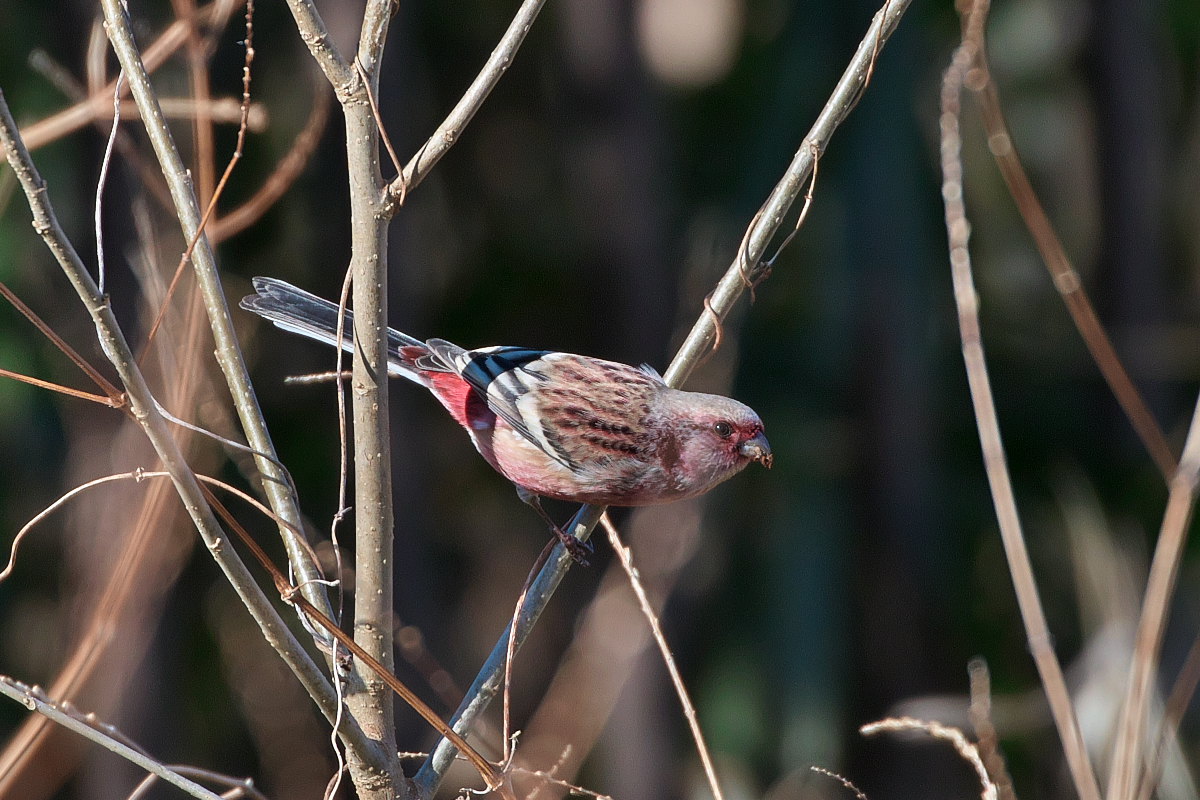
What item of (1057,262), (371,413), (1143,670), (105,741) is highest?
(1057,262)

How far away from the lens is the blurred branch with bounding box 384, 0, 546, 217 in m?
2.39

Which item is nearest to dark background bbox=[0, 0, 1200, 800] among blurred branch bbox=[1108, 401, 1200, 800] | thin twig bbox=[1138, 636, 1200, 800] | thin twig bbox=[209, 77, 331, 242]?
thin twig bbox=[209, 77, 331, 242]

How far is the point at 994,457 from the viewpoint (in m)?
2.37

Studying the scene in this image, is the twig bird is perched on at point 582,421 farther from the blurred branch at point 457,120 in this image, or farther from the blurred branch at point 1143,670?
the blurred branch at point 1143,670

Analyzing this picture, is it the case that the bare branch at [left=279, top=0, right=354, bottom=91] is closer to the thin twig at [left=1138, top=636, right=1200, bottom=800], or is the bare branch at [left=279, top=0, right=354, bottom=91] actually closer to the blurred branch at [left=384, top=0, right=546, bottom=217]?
the blurred branch at [left=384, top=0, right=546, bottom=217]

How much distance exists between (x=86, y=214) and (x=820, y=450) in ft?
19.0

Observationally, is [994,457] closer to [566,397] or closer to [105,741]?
[105,741]

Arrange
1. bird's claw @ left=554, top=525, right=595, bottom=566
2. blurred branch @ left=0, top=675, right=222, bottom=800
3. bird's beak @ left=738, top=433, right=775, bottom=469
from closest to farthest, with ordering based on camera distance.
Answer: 1. blurred branch @ left=0, top=675, right=222, bottom=800
2. bird's claw @ left=554, top=525, right=595, bottom=566
3. bird's beak @ left=738, top=433, right=775, bottom=469

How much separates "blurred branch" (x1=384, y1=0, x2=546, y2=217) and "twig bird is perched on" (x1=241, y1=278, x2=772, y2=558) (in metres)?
1.54

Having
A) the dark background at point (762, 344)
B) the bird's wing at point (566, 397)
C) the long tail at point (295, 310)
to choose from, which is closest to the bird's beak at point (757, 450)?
the bird's wing at point (566, 397)

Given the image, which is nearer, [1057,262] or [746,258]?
[1057,262]

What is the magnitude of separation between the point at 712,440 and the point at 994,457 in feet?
5.91

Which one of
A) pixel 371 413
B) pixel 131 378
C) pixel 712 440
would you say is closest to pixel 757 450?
pixel 712 440

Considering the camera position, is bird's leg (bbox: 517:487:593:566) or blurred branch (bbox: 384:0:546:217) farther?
bird's leg (bbox: 517:487:593:566)
